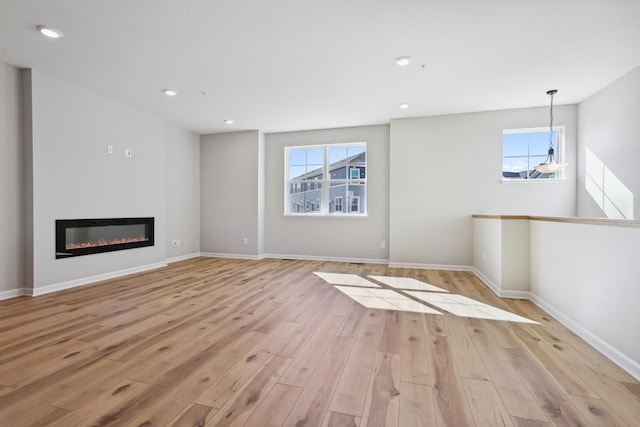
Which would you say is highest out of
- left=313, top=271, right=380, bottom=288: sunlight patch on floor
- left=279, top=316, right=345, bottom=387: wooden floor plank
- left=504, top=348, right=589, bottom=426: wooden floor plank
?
left=504, top=348, right=589, bottom=426: wooden floor plank

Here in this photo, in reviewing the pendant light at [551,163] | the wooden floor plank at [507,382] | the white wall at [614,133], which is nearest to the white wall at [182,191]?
the wooden floor plank at [507,382]

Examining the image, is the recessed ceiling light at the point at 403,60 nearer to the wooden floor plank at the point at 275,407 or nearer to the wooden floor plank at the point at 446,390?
the wooden floor plank at the point at 446,390

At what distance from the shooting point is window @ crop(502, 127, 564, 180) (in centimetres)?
475

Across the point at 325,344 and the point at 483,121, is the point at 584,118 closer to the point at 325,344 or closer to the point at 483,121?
the point at 483,121

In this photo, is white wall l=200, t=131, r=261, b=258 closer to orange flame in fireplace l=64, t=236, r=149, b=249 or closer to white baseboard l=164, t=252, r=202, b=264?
white baseboard l=164, t=252, r=202, b=264

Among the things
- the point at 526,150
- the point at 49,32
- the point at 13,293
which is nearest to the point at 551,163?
the point at 526,150

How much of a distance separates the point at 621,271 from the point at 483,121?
361cm

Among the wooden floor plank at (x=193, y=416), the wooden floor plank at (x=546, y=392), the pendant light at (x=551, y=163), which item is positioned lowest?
the wooden floor plank at (x=546, y=392)

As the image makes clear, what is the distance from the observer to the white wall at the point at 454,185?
184 inches

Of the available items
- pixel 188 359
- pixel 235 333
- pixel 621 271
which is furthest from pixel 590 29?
pixel 188 359

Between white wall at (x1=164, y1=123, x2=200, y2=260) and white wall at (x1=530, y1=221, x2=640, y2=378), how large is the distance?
5.68m

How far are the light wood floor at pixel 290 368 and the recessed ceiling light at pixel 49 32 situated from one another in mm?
2531

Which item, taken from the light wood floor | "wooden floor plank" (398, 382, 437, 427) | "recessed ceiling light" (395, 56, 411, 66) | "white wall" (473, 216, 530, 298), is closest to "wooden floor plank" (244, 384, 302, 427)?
the light wood floor

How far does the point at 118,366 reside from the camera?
6.04ft
